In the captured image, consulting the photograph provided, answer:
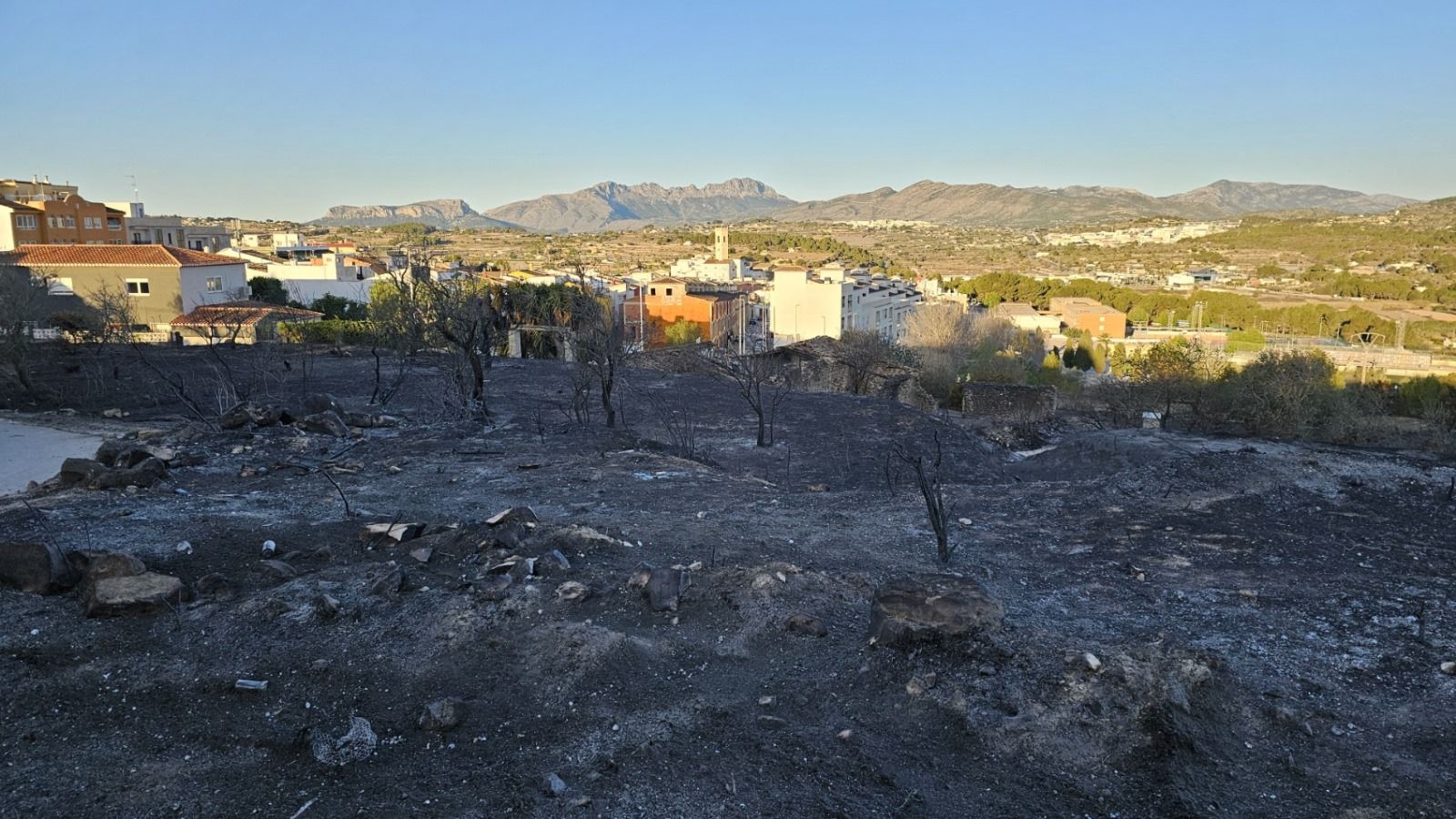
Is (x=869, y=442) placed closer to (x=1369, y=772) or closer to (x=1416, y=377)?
(x=1369, y=772)

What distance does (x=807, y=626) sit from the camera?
18.1 feet

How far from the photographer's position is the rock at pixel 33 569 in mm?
5863

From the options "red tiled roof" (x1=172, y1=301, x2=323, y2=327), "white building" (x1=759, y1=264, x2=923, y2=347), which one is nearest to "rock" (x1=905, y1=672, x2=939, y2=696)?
"red tiled roof" (x1=172, y1=301, x2=323, y2=327)

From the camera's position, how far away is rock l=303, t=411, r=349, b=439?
13164 millimetres

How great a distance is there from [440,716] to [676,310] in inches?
1557

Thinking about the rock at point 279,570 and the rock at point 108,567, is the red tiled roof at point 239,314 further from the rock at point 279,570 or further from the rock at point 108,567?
the rock at point 279,570

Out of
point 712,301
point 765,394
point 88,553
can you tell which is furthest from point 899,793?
point 712,301

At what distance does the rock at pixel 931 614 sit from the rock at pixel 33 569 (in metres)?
5.17

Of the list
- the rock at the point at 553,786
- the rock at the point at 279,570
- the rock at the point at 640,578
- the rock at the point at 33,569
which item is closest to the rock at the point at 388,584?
the rock at the point at 279,570

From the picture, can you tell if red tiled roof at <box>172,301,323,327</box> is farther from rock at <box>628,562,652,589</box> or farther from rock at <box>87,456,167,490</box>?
rock at <box>628,562,652,589</box>

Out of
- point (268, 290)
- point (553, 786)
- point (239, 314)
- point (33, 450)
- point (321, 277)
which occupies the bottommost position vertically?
point (33, 450)

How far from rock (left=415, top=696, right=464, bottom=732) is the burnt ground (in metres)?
0.06

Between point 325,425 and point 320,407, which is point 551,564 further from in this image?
point 320,407

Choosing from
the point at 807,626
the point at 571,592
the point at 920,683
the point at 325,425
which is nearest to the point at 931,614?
the point at 920,683
